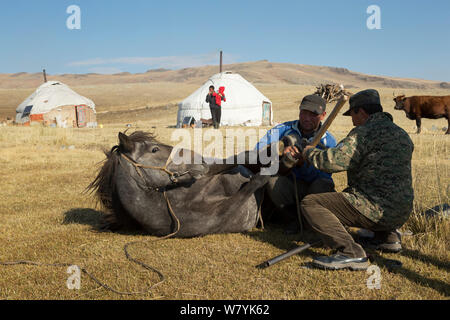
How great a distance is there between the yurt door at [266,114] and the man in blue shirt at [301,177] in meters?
22.7

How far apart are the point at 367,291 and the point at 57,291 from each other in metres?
2.64

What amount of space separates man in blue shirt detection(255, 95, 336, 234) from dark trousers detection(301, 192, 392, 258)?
0.81 metres

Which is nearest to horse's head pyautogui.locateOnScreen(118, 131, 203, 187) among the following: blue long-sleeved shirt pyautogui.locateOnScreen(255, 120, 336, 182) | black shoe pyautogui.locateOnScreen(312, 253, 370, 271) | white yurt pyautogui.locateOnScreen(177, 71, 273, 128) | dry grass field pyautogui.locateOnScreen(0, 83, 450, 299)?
dry grass field pyautogui.locateOnScreen(0, 83, 450, 299)

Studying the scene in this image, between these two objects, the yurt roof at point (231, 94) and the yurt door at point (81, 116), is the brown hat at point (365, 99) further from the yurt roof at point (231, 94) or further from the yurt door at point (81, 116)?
the yurt door at point (81, 116)

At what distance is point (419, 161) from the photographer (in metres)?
8.95

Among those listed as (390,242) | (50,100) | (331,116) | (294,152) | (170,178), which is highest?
Answer: (50,100)

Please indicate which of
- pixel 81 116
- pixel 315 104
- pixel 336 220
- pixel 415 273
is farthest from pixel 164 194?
pixel 81 116

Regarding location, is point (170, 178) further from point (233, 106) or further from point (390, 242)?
point (233, 106)

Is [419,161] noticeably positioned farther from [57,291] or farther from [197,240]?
[57,291]

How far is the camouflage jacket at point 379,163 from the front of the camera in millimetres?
3412

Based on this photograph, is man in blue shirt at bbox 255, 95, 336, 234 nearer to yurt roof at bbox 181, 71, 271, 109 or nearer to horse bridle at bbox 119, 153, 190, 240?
horse bridle at bbox 119, 153, 190, 240

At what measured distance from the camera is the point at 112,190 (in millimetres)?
4246

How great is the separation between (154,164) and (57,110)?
29336mm
